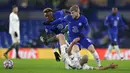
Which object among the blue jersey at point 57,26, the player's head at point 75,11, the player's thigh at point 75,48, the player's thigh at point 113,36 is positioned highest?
the player's thigh at point 113,36

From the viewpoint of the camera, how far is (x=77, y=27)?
63.6ft

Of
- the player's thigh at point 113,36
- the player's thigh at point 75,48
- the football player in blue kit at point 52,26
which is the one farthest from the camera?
the player's thigh at point 113,36

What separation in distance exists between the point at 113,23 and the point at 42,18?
5.79m

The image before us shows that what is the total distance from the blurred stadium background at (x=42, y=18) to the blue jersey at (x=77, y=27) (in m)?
12.9

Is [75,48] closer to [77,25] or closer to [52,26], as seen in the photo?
[77,25]

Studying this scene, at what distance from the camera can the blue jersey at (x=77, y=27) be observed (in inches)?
755

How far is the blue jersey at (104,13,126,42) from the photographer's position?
98.4 feet

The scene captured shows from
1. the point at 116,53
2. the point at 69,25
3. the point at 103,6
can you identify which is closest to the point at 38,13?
the point at 103,6

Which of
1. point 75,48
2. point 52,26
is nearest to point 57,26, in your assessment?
point 52,26

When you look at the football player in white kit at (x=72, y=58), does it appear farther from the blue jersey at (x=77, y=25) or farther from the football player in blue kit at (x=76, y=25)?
the blue jersey at (x=77, y=25)

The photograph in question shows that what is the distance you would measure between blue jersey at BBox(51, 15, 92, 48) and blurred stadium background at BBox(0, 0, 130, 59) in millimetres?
12893

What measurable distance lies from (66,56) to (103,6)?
16124 millimetres

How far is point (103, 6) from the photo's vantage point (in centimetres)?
3403

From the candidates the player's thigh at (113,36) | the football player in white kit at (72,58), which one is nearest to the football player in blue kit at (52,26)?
the football player in white kit at (72,58)
